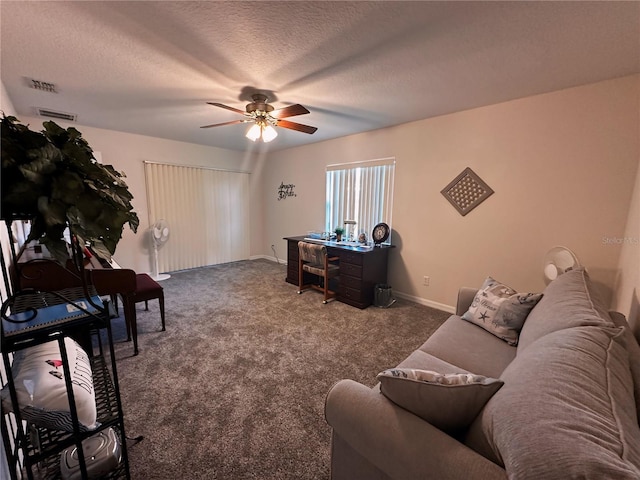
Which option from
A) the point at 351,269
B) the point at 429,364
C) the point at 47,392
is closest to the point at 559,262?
the point at 429,364

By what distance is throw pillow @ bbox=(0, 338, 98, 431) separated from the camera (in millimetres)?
940

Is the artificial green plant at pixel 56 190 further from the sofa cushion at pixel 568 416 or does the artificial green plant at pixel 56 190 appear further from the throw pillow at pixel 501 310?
the throw pillow at pixel 501 310

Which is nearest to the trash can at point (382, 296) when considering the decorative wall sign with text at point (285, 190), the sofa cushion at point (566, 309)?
the sofa cushion at point (566, 309)

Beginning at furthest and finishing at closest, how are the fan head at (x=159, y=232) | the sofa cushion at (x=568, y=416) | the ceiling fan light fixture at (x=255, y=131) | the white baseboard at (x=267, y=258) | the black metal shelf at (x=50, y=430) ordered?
the white baseboard at (x=267, y=258)
the fan head at (x=159, y=232)
the ceiling fan light fixture at (x=255, y=131)
the black metal shelf at (x=50, y=430)
the sofa cushion at (x=568, y=416)

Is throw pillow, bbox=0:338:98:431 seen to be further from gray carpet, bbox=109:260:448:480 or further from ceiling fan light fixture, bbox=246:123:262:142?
ceiling fan light fixture, bbox=246:123:262:142

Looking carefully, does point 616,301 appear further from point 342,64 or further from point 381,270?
point 342,64

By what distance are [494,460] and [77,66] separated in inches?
135

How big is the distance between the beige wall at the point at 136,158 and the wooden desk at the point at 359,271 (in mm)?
3255

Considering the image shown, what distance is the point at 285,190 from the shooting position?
5.31 m

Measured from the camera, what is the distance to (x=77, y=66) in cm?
204

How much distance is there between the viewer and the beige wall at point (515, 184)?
2.21m

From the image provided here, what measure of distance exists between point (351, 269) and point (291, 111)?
6.68 ft

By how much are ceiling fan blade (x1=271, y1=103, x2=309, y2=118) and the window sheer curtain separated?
306cm

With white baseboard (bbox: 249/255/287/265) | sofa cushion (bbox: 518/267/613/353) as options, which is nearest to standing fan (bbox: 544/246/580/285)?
sofa cushion (bbox: 518/267/613/353)
